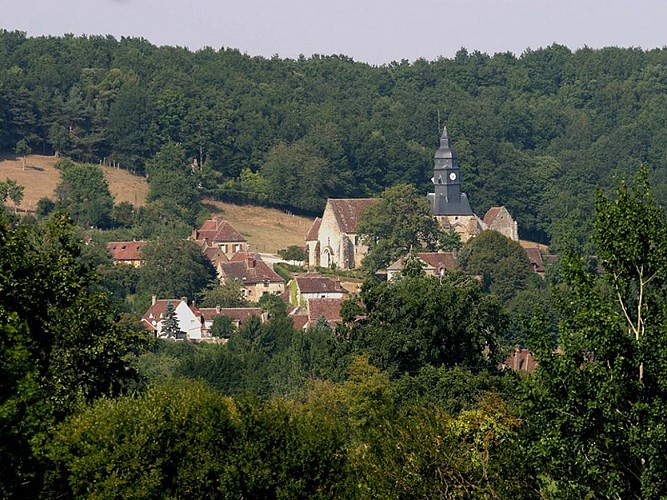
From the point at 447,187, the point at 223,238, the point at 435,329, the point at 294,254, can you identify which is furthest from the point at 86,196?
the point at 435,329

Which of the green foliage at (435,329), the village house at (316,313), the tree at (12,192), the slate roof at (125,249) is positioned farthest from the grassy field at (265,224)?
the green foliage at (435,329)

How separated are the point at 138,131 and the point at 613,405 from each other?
379 ft

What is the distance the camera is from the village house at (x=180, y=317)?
89.2 meters

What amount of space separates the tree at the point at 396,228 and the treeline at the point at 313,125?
39.8ft

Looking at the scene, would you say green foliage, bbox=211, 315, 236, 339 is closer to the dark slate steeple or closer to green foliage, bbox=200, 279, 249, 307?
green foliage, bbox=200, 279, 249, 307

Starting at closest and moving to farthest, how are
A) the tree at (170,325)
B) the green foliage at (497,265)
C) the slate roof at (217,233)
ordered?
the tree at (170,325) → the green foliage at (497,265) → the slate roof at (217,233)

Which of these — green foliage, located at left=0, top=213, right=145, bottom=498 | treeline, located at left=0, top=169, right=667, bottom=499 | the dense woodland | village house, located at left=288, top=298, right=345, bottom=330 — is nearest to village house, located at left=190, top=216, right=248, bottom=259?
the dense woodland

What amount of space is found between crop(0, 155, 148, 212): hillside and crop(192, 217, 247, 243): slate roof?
9051mm

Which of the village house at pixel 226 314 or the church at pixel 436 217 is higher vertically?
the church at pixel 436 217

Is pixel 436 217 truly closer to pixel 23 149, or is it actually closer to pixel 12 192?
pixel 12 192

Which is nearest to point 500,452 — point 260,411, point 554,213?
point 260,411

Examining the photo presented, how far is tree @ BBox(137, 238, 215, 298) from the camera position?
3765 inches

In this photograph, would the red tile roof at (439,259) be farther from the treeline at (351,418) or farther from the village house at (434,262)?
the treeline at (351,418)

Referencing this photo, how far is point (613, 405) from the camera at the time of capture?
2383 centimetres
